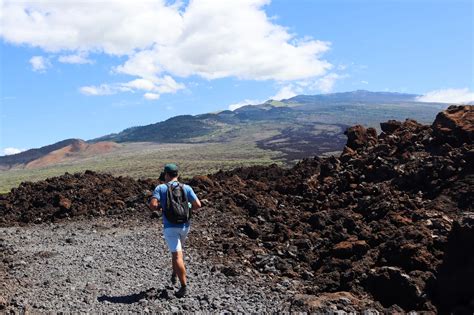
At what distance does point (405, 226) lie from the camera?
904 cm

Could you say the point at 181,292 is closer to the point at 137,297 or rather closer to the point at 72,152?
the point at 137,297

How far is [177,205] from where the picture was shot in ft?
23.1

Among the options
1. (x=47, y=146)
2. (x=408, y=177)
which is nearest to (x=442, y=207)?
(x=408, y=177)

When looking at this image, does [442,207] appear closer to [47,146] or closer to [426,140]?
[426,140]

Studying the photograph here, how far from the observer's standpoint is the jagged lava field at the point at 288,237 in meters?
6.83

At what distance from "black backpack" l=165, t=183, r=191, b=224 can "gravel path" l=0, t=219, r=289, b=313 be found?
1256mm

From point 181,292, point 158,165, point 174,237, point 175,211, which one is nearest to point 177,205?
point 175,211

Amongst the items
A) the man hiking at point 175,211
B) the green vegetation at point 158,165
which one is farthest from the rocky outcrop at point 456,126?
the green vegetation at point 158,165

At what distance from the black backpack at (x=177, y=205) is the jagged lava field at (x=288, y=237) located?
1.26 meters

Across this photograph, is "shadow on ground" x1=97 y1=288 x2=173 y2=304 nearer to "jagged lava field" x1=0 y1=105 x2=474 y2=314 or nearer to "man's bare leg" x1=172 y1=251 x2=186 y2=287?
"jagged lava field" x1=0 y1=105 x2=474 y2=314

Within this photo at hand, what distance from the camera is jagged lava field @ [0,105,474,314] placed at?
6.83 meters

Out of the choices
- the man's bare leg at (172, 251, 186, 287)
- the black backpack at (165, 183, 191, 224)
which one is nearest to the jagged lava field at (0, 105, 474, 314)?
the man's bare leg at (172, 251, 186, 287)

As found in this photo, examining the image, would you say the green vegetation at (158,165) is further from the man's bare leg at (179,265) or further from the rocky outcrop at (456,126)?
the man's bare leg at (179,265)

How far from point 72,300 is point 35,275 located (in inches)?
69.3
